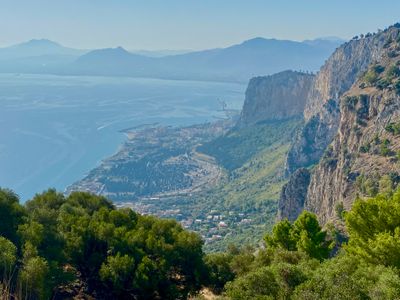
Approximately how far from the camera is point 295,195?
99.4 m

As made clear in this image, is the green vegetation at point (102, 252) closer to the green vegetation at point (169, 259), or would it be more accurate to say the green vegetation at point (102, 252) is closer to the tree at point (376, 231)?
the green vegetation at point (169, 259)

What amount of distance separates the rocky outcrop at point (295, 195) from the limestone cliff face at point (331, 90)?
4520cm

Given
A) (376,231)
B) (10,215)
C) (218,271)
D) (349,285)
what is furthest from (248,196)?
(349,285)

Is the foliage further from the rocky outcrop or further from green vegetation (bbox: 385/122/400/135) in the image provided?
the rocky outcrop

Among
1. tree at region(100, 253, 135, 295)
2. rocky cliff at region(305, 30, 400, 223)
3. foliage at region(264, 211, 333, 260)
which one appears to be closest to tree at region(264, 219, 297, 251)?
foliage at region(264, 211, 333, 260)

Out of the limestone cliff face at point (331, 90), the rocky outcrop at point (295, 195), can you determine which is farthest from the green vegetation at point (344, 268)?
the limestone cliff face at point (331, 90)

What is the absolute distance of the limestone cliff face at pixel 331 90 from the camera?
146250 millimetres

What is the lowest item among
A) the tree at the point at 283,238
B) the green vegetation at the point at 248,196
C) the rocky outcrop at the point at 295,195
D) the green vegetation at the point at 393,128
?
the green vegetation at the point at 248,196

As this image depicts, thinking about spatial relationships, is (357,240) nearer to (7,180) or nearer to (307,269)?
(307,269)

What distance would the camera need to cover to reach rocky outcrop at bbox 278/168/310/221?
98006 millimetres

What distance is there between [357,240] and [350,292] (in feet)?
28.4

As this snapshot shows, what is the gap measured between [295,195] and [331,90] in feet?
274

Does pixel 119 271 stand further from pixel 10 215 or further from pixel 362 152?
pixel 362 152

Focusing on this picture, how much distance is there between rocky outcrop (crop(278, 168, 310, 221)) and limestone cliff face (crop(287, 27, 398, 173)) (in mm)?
45201
